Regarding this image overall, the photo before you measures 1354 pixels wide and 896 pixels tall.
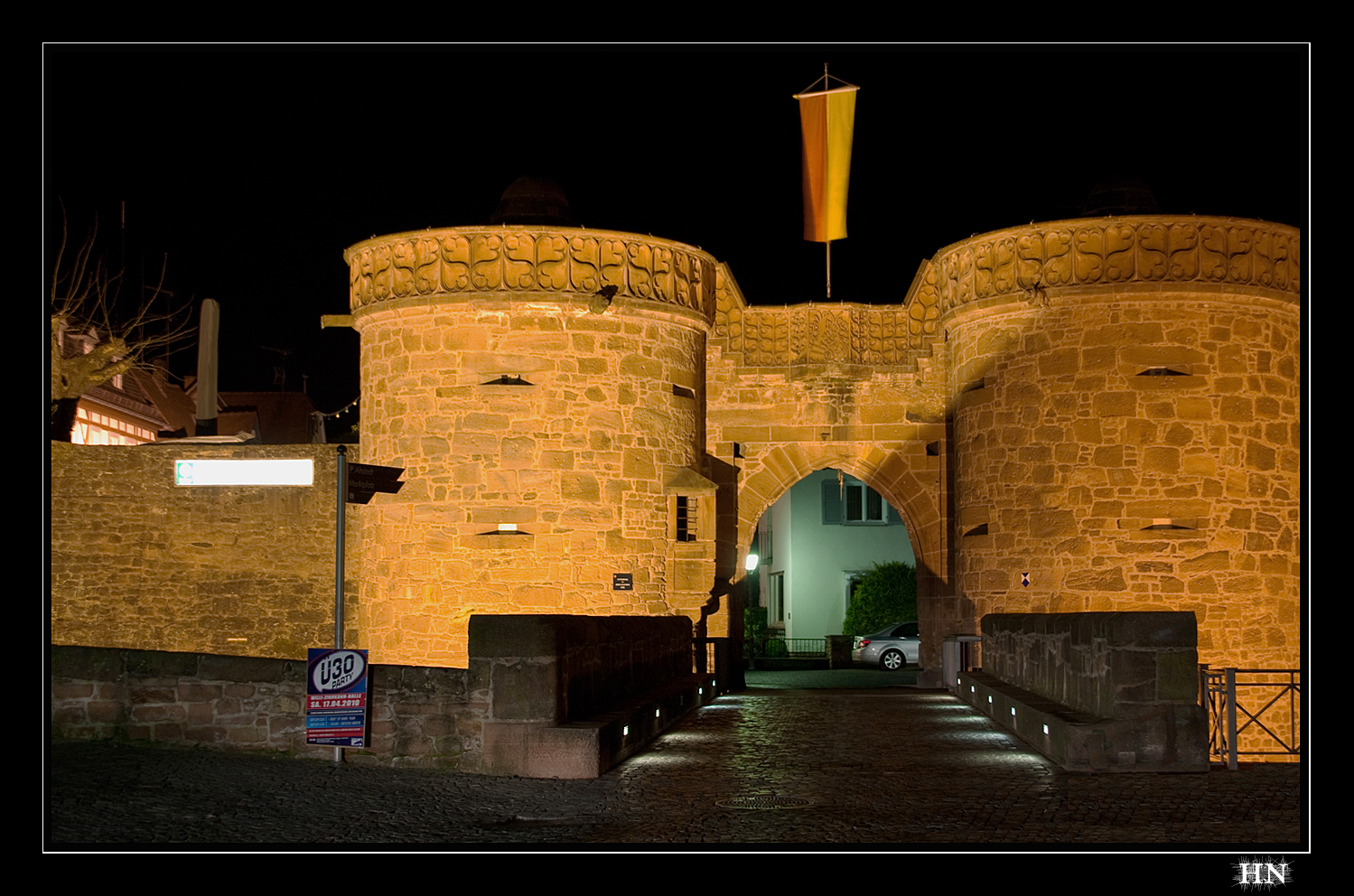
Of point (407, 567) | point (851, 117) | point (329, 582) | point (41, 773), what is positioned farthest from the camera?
point (851, 117)

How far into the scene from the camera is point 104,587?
21.1 m

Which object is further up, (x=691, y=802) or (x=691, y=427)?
(x=691, y=427)

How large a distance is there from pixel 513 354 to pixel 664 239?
244 cm

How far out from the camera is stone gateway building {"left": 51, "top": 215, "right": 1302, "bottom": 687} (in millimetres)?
19078

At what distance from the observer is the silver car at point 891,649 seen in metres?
30.7

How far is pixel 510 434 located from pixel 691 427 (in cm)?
270

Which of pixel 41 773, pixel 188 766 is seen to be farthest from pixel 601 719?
pixel 41 773

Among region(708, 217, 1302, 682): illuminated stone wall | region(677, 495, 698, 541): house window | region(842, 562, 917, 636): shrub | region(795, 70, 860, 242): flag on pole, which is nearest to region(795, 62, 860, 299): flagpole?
region(795, 70, 860, 242): flag on pole

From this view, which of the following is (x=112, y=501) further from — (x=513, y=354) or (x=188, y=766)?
(x=188, y=766)

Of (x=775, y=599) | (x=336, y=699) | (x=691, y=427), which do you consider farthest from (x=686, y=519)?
(x=775, y=599)

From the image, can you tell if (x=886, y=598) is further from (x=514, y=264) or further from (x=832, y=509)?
(x=514, y=264)

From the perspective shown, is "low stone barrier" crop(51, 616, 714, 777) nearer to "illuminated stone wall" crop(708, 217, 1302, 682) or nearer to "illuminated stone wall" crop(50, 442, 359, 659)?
"illuminated stone wall" crop(708, 217, 1302, 682)

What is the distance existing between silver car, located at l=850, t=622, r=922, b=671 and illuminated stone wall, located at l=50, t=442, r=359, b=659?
12942 millimetres

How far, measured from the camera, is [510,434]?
62.7 ft
